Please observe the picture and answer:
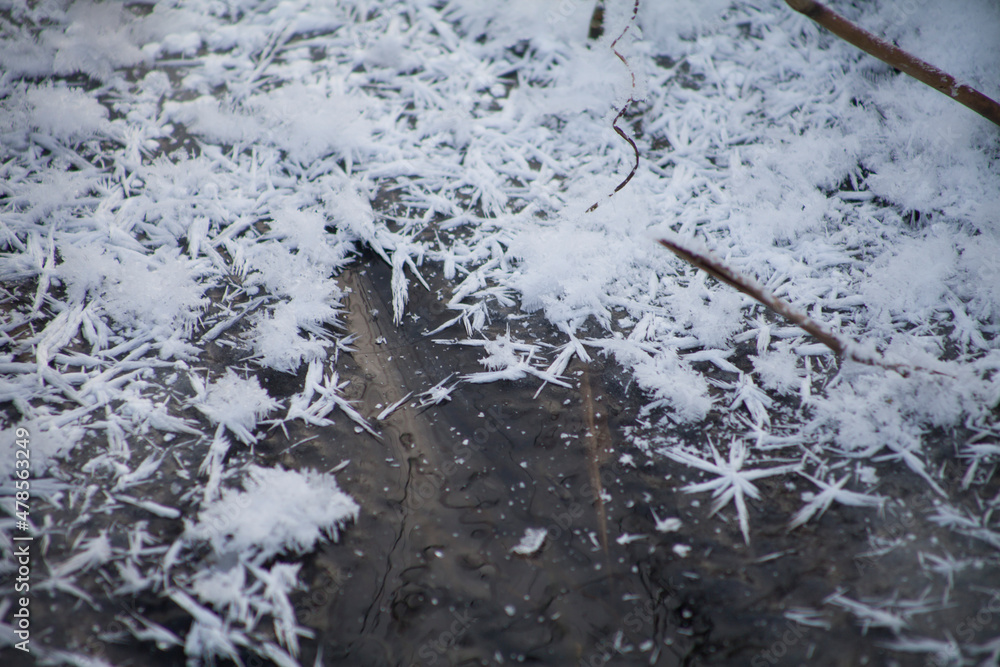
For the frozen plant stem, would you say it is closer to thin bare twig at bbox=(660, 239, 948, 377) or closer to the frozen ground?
the frozen ground

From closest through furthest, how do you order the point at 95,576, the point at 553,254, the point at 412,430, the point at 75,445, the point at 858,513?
1. the point at 95,576
2. the point at 858,513
3. the point at 75,445
4. the point at 412,430
5. the point at 553,254

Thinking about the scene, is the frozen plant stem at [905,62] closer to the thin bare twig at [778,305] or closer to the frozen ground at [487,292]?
the frozen ground at [487,292]

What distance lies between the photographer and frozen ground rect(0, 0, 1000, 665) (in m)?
1.55

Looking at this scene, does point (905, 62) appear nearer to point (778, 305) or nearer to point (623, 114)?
point (623, 114)

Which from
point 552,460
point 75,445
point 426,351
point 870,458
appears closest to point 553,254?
point 426,351

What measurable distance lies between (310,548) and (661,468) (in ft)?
3.77

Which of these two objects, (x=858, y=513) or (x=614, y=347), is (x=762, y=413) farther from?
(x=614, y=347)

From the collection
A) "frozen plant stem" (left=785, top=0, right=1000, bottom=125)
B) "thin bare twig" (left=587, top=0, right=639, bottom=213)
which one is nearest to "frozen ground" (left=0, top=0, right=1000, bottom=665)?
"thin bare twig" (left=587, top=0, right=639, bottom=213)

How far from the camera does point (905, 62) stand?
2.33m

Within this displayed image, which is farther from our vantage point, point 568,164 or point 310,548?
point 568,164

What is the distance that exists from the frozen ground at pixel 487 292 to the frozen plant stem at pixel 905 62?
23 cm

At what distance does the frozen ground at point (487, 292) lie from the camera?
1.55 m

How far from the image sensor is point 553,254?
7.36ft

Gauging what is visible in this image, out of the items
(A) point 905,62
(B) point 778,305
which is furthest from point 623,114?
(B) point 778,305
